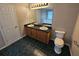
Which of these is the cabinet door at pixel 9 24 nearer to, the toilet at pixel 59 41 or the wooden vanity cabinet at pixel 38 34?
the wooden vanity cabinet at pixel 38 34

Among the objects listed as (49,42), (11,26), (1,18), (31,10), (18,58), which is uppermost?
(31,10)

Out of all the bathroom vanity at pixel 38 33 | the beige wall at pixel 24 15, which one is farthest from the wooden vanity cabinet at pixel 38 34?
the beige wall at pixel 24 15

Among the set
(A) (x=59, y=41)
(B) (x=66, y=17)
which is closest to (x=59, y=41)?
(A) (x=59, y=41)

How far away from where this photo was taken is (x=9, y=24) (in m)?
1.04

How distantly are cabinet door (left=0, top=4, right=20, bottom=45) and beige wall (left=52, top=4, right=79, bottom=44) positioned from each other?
0.53 metres

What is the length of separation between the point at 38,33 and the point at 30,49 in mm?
258

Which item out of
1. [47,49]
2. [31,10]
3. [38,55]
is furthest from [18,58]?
[31,10]

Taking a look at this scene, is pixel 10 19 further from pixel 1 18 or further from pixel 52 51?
pixel 52 51

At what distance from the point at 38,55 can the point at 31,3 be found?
2.30 ft

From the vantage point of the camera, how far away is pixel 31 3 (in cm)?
98

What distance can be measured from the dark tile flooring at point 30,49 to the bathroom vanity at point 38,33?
2.3 inches

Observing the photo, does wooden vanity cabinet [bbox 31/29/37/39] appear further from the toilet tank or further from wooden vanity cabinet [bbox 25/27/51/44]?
the toilet tank

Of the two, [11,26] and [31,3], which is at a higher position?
[31,3]

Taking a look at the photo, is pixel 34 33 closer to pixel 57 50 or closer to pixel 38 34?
pixel 38 34
